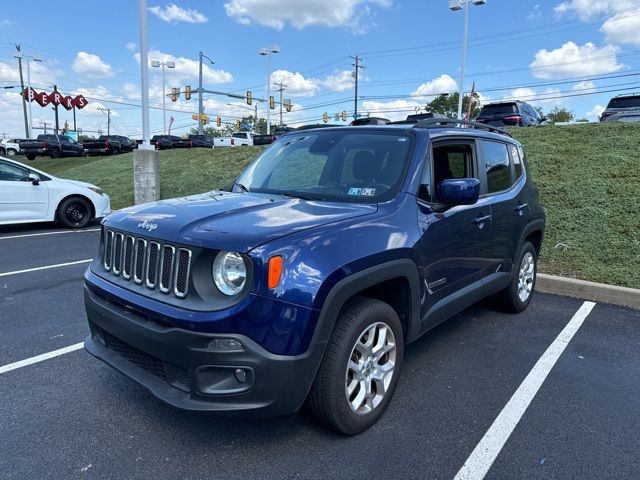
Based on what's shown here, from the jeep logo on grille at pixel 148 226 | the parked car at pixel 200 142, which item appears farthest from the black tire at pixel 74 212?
the parked car at pixel 200 142

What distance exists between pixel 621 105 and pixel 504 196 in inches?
635

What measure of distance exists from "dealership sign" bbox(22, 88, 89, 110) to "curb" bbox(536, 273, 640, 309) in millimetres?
49380

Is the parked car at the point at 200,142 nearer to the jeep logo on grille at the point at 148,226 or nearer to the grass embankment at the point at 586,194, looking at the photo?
the grass embankment at the point at 586,194

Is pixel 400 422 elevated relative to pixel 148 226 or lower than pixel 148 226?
lower

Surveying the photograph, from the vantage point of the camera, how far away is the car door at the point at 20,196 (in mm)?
8953

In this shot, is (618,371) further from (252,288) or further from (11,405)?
(11,405)

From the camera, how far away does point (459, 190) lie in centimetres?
311

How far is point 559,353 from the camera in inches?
158

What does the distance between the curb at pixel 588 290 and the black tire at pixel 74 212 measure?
29.0 ft

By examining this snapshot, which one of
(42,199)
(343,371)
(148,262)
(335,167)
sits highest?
(335,167)

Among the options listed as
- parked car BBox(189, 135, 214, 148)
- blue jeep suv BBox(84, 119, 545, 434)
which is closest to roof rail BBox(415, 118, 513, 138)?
blue jeep suv BBox(84, 119, 545, 434)

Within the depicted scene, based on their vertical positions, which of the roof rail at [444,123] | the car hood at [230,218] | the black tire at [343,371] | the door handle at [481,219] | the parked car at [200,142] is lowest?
the black tire at [343,371]

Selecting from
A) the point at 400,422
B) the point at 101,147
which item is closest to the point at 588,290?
the point at 400,422

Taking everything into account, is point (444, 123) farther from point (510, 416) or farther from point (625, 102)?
point (625, 102)
